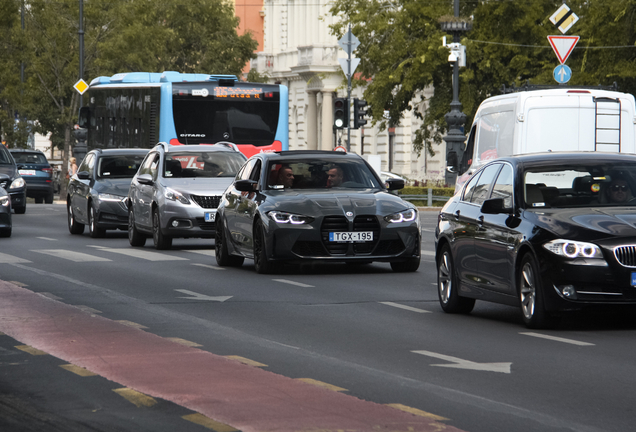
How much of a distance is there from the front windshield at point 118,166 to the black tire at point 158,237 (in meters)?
4.75

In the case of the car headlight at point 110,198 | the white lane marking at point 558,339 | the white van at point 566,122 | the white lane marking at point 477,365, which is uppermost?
the white van at point 566,122

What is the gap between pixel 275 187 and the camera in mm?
17141

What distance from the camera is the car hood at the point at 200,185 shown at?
21719mm

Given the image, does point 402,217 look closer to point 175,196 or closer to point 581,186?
point 581,186

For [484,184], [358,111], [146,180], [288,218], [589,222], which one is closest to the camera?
[589,222]

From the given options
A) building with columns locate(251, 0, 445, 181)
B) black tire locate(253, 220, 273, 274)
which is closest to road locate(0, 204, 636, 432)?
black tire locate(253, 220, 273, 274)

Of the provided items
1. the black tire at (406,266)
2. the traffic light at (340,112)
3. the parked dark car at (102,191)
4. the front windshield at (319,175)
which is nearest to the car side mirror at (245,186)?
the front windshield at (319,175)

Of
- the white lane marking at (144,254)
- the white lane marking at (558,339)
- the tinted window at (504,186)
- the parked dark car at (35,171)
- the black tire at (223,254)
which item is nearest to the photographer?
the white lane marking at (558,339)

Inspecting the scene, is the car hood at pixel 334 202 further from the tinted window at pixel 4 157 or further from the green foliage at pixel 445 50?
the green foliage at pixel 445 50

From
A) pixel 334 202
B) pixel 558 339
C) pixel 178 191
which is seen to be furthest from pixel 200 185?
pixel 558 339

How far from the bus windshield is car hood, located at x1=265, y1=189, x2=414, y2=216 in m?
14.9

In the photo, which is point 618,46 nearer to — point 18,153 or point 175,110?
point 175,110

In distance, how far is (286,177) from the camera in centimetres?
1728

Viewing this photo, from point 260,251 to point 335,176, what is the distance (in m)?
1.48
